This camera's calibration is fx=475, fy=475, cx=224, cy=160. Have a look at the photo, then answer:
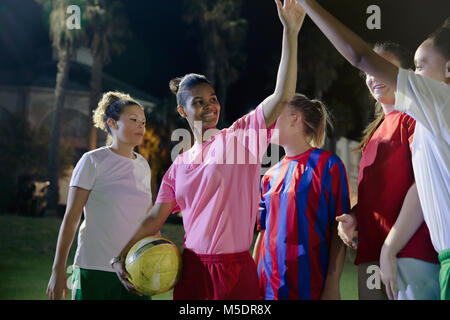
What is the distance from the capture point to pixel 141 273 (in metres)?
2.47

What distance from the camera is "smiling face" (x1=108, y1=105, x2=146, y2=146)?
357cm

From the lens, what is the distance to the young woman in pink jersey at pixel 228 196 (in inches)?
91.2

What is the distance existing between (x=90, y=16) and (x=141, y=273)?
678 inches

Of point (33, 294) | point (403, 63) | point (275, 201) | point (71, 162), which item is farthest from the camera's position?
point (71, 162)

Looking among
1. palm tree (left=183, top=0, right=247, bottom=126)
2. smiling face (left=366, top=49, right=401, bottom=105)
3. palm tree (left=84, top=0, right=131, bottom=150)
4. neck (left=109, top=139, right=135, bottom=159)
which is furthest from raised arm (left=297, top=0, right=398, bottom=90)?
palm tree (left=183, top=0, right=247, bottom=126)

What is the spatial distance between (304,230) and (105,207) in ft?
4.66

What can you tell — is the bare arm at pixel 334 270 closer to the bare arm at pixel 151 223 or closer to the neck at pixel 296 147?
the neck at pixel 296 147

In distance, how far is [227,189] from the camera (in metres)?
2.41

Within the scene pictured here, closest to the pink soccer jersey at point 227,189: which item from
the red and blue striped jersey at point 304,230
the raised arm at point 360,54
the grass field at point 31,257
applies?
the red and blue striped jersey at point 304,230

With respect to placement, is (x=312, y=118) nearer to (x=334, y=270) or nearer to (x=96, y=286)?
(x=334, y=270)

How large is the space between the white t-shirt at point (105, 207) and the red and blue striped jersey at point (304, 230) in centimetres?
100

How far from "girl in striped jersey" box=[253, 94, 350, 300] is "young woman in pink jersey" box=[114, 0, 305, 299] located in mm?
399
